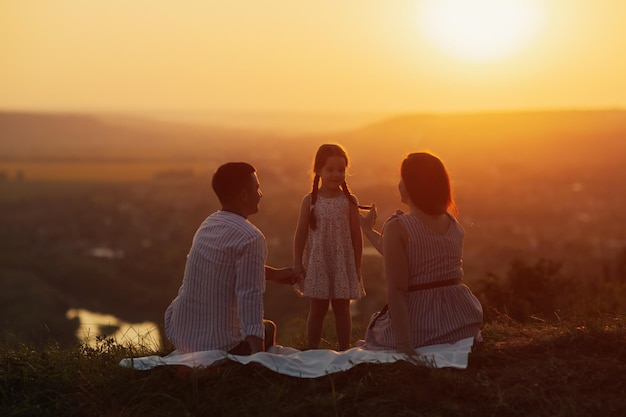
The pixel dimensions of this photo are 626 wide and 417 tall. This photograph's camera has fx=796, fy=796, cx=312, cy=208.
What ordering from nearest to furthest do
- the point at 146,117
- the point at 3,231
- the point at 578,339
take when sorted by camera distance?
1. the point at 578,339
2. the point at 3,231
3. the point at 146,117

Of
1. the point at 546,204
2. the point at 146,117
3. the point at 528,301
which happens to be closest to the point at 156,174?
the point at 146,117

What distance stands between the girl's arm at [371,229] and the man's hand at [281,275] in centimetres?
65

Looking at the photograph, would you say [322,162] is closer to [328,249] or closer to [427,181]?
[328,249]

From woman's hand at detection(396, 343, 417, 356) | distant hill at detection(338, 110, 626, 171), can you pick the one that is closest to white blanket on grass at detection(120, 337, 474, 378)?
woman's hand at detection(396, 343, 417, 356)

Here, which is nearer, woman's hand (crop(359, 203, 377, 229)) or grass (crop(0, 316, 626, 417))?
grass (crop(0, 316, 626, 417))

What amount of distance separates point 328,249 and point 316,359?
1.41 meters

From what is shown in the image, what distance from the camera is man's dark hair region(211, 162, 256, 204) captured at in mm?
5387

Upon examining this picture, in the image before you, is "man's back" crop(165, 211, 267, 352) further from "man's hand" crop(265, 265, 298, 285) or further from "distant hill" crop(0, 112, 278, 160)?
"distant hill" crop(0, 112, 278, 160)

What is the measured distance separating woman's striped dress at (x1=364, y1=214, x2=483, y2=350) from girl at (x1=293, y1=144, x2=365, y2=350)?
948 mm

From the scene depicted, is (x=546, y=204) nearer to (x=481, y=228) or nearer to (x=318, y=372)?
(x=481, y=228)

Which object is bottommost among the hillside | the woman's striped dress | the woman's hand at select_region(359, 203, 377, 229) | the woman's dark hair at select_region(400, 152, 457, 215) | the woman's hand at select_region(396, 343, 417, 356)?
the hillside

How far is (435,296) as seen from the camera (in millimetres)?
5555

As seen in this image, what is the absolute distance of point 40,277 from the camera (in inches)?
2504

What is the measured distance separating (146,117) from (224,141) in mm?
37619
